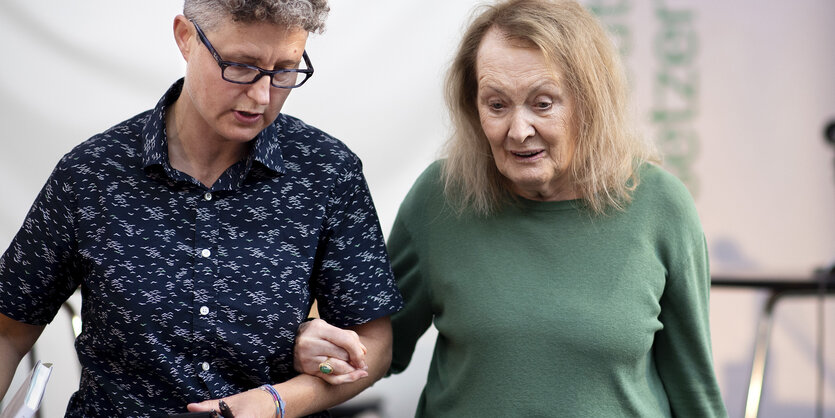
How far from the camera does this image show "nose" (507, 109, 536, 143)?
1.70 m

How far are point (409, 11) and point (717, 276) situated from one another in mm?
1256

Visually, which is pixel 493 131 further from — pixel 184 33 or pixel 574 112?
pixel 184 33

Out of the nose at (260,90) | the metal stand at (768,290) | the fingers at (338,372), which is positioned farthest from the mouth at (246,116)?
the metal stand at (768,290)

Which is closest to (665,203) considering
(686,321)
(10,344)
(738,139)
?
(686,321)

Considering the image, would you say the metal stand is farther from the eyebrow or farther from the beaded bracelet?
the beaded bracelet

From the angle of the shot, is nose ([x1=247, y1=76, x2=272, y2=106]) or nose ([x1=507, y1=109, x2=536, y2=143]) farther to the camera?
nose ([x1=507, y1=109, x2=536, y2=143])

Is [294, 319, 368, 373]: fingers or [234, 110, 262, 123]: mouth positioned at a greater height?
[234, 110, 262, 123]: mouth

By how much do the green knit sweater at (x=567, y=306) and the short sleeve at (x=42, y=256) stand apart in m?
0.69

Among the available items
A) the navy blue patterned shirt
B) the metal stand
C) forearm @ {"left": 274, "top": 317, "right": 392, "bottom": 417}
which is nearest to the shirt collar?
the navy blue patterned shirt

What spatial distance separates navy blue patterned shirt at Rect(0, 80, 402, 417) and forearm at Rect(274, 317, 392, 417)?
0.18ft

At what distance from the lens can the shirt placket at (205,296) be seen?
1532 millimetres

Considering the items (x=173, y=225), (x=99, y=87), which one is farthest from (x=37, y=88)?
(x=173, y=225)

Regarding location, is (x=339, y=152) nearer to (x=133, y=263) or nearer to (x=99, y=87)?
(x=133, y=263)

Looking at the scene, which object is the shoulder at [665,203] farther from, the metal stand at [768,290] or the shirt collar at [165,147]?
the metal stand at [768,290]
